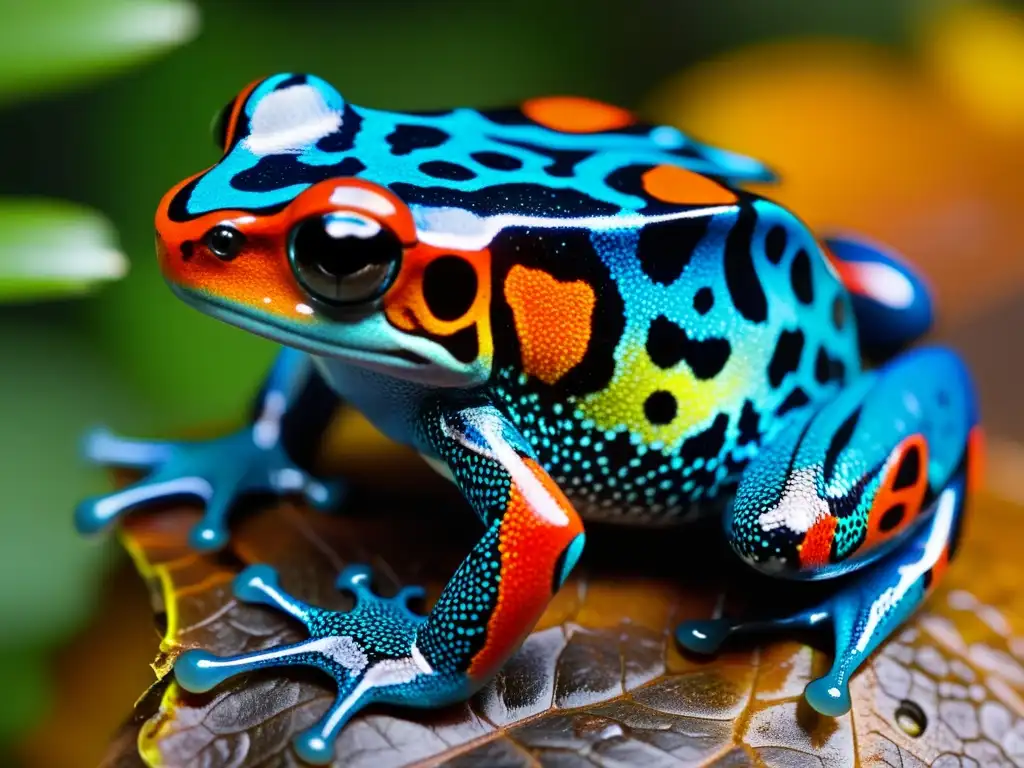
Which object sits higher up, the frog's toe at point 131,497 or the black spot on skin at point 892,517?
the black spot on skin at point 892,517

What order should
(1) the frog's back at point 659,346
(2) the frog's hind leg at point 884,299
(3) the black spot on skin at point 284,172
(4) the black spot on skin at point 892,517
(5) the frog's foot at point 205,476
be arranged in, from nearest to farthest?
(3) the black spot on skin at point 284,172
(1) the frog's back at point 659,346
(4) the black spot on skin at point 892,517
(5) the frog's foot at point 205,476
(2) the frog's hind leg at point 884,299

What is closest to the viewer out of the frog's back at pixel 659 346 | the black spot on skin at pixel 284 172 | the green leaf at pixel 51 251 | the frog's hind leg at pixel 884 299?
the green leaf at pixel 51 251

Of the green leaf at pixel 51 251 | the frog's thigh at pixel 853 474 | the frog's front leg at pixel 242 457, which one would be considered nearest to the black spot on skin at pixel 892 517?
the frog's thigh at pixel 853 474

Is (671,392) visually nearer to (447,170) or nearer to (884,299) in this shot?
(447,170)

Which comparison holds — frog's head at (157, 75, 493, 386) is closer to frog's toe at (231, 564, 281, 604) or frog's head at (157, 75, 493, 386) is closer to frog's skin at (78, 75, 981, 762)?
frog's skin at (78, 75, 981, 762)

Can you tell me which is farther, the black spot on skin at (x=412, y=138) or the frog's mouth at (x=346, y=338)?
the black spot on skin at (x=412, y=138)

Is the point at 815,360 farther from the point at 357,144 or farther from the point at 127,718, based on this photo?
the point at 127,718

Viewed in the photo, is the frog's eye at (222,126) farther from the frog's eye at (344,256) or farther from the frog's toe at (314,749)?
the frog's toe at (314,749)
